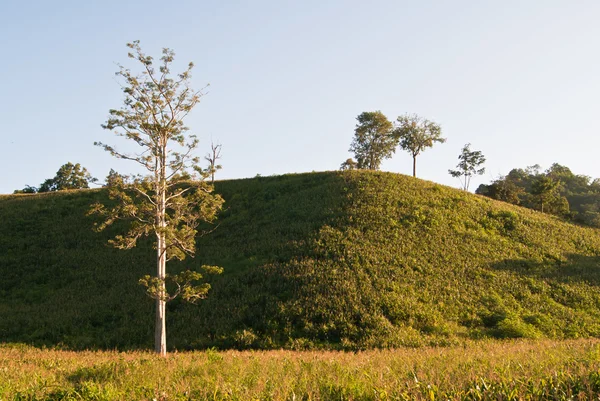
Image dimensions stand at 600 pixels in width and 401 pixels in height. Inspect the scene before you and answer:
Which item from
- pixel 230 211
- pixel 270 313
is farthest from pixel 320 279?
pixel 230 211

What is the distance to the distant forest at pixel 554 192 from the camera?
5819 centimetres

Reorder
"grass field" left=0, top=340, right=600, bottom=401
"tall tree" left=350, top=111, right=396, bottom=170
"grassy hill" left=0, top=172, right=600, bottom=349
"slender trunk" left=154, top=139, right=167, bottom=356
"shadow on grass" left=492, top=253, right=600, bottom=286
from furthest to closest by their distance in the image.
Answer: "tall tree" left=350, top=111, right=396, bottom=170 < "shadow on grass" left=492, top=253, right=600, bottom=286 < "grassy hill" left=0, top=172, right=600, bottom=349 < "slender trunk" left=154, top=139, right=167, bottom=356 < "grass field" left=0, top=340, right=600, bottom=401

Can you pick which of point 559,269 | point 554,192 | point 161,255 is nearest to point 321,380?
point 161,255

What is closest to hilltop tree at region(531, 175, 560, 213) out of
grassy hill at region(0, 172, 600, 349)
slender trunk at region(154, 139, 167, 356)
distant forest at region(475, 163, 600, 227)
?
distant forest at region(475, 163, 600, 227)

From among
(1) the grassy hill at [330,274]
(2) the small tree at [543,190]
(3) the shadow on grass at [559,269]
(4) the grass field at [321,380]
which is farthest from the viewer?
(2) the small tree at [543,190]

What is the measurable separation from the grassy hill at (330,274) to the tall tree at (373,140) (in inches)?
1349

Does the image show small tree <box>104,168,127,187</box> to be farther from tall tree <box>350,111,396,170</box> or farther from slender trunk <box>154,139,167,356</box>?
tall tree <box>350,111,396,170</box>

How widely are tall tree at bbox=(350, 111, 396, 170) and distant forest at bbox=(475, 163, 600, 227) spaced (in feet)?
62.8

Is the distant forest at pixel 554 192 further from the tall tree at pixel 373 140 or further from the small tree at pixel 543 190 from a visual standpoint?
the tall tree at pixel 373 140

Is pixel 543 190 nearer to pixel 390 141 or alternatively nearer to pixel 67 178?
pixel 390 141

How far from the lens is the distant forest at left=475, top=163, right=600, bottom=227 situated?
5819 centimetres

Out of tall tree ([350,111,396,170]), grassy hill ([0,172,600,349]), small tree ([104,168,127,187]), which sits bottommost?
grassy hill ([0,172,600,349])

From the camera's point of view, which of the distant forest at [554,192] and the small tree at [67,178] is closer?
the distant forest at [554,192]

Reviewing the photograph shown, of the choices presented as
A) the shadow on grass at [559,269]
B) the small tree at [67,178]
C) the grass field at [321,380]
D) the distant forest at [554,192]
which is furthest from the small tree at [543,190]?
the small tree at [67,178]
